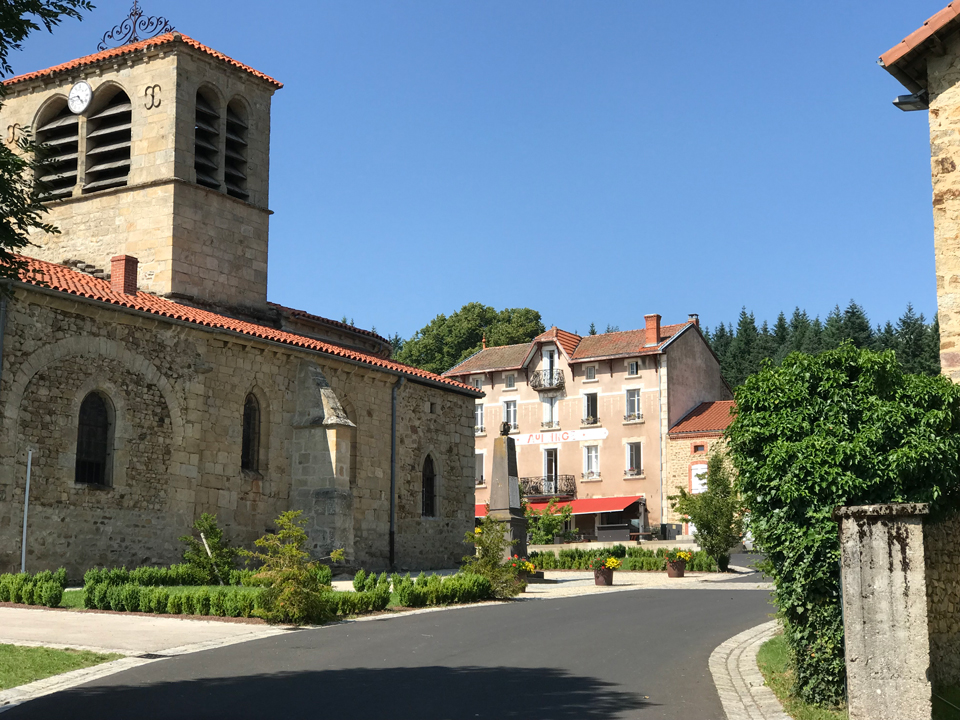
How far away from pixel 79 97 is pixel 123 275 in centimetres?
688

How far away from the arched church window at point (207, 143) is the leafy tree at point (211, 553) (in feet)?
34.5

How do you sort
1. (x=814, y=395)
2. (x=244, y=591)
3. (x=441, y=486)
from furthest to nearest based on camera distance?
(x=441, y=486) < (x=244, y=591) < (x=814, y=395)

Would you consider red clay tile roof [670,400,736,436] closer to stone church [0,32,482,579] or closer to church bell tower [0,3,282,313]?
stone church [0,32,482,579]

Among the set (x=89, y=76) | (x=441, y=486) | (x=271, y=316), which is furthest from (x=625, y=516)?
(x=89, y=76)

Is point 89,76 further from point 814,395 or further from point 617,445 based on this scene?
point 617,445

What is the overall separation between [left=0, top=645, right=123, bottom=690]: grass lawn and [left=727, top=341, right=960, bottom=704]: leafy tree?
22.9ft

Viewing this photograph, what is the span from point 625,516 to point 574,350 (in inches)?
364

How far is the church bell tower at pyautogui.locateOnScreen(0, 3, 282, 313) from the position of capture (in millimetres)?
26938

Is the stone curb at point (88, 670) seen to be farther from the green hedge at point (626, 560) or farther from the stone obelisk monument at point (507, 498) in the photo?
the green hedge at point (626, 560)

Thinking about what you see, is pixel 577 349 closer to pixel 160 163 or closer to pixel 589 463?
pixel 589 463

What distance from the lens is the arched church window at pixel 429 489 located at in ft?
98.4

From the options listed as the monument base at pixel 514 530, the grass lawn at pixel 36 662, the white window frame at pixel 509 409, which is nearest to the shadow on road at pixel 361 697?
the grass lawn at pixel 36 662

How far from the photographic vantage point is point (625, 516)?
169ft

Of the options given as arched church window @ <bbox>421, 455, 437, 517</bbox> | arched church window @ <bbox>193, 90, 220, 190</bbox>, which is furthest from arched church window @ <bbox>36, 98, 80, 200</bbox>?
arched church window @ <bbox>421, 455, 437, 517</bbox>
